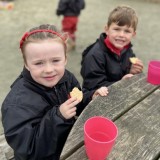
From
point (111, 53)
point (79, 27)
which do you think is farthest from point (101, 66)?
point (79, 27)

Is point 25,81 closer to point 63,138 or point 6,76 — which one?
point 63,138

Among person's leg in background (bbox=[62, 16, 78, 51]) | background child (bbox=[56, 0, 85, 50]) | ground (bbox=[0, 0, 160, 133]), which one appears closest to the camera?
ground (bbox=[0, 0, 160, 133])

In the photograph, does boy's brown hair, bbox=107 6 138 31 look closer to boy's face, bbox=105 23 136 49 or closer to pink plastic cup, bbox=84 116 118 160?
boy's face, bbox=105 23 136 49

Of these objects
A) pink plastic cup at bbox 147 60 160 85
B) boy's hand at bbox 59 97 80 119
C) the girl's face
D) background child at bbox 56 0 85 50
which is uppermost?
the girl's face

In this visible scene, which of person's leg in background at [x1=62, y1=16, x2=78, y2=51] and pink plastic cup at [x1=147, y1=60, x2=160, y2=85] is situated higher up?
pink plastic cup at [x1=147, y1=60, x2=160, y2=85]

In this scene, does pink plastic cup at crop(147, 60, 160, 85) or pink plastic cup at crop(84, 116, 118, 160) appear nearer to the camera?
pink plastic cup at crop(84, 116, 118, 160)

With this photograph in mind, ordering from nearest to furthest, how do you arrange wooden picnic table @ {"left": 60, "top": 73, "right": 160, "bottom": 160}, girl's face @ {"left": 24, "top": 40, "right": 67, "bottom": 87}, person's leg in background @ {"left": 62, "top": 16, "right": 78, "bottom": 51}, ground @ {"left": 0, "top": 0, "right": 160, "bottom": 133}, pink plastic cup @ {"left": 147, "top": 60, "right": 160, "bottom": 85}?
wooden picnic table @ {"left": 60, "top": 73, "right": 160, "bottom": 160}, girl's face @ {"left": 24, "top": 40, "right": 67, "bottom": 87}, pink plastic cup @ {"left": 147, "top": 60, "right": 160, "bottom": 85}, ground @ {"left": 0, "top": 0, "right": 160, "bottom": 133}, person's leg in background @ {"left": 62, "top": 16, "right": 78, "bottom": 51}

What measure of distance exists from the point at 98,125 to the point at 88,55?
1.25 m

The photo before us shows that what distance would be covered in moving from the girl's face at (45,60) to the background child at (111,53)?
89 cm

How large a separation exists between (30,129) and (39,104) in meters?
0.18

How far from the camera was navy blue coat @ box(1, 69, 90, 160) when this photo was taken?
1428mm

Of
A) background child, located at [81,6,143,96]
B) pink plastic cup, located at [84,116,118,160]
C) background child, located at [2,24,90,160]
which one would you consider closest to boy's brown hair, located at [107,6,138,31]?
background child, located at [81,6,143,96]

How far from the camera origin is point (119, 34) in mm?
2482

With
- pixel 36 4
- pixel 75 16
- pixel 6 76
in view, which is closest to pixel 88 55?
pixel 6 76
